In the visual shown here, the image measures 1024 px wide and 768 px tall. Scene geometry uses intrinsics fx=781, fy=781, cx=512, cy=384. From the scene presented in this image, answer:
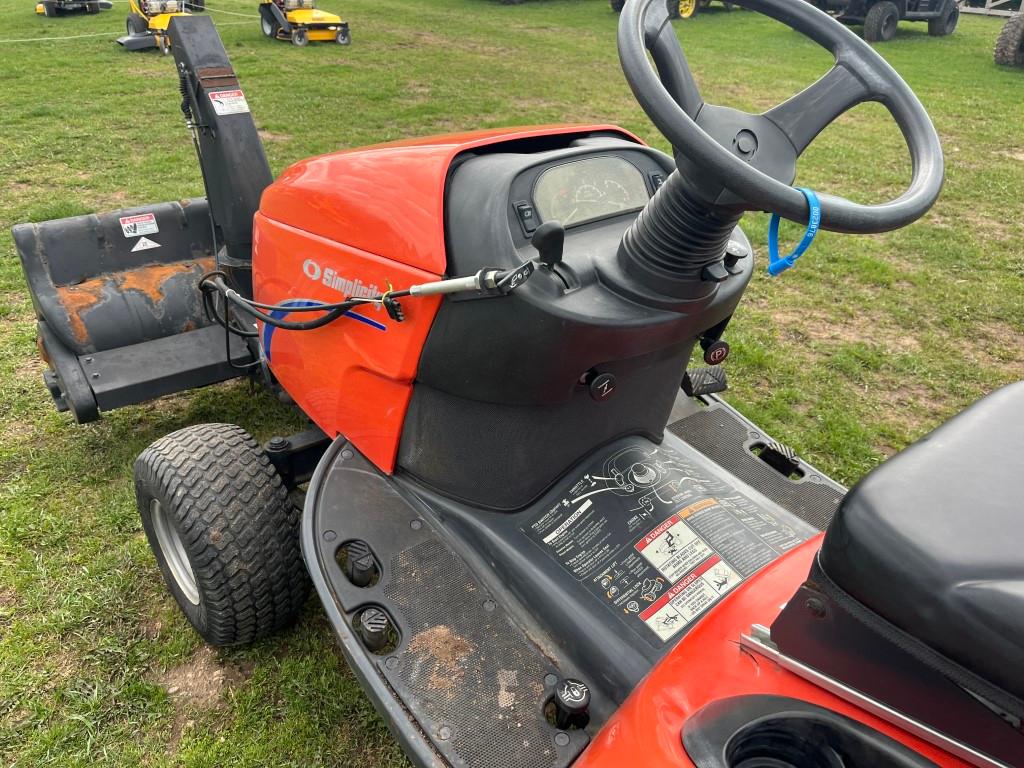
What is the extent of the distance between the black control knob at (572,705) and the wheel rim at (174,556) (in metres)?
1.17

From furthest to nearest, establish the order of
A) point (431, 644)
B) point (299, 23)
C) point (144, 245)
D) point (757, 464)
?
1. point (299, 23)
2. point (144, 245)
3. point (757, 464)
4. point (431, 644)

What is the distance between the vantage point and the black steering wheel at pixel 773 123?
47.4 inches

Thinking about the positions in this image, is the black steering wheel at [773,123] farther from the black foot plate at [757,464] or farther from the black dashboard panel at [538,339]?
the black foot plate at [757,464]

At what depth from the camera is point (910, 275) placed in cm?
488

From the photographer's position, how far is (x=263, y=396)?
3387 millimetres

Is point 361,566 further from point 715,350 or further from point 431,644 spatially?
point 715,350

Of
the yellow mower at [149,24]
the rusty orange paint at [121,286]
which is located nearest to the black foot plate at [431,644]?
the rusty orange paint at [121,286]

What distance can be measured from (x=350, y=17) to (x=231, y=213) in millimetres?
14389

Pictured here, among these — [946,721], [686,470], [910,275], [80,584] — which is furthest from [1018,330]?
[80,584]

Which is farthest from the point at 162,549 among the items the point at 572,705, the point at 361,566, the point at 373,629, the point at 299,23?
the point at 299,23

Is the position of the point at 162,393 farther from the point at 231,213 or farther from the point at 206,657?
the point at 206,657

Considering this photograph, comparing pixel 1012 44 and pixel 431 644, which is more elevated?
pixel 1012 44

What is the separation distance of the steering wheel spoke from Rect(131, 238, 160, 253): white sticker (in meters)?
2.64

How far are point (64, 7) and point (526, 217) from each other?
660 inches
